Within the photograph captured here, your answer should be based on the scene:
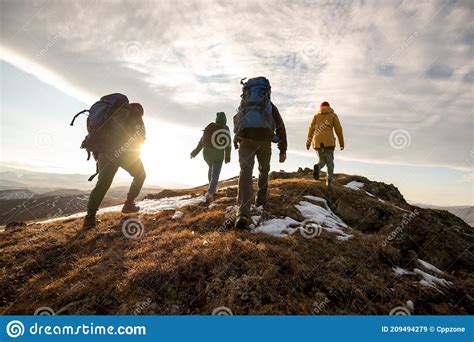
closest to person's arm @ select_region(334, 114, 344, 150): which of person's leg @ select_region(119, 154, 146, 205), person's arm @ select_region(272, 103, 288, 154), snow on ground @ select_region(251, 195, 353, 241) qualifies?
Answer: snow on ground @ select_region(251, 195, 353, 241)

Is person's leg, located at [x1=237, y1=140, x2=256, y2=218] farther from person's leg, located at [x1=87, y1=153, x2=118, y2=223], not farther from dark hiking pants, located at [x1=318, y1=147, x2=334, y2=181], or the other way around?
dark hiking pants, located at [x1=318, y1=147, x2=334, y2=181]

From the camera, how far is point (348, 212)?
10.6 metres

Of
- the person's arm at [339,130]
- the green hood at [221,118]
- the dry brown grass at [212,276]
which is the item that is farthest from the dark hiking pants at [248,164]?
the person's arm at [339,130]

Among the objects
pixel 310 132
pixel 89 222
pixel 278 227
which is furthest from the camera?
pixel 310 132

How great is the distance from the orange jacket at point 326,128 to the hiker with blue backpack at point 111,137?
23.7 ft

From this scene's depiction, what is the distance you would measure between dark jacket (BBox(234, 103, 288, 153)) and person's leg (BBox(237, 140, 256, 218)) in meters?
0.19

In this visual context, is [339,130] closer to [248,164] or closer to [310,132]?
[310,132]

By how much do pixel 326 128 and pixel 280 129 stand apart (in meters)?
4.70

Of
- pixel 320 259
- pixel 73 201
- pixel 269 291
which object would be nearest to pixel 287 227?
pixel 320 259

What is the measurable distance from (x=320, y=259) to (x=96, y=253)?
528 centimetres

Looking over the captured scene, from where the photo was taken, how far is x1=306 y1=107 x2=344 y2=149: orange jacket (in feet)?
37.0

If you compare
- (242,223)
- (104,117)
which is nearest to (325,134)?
(242,223)

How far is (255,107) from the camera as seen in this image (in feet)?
22.2

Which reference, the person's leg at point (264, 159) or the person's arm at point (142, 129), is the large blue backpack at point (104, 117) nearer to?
the person's arm at point (142, 129)
